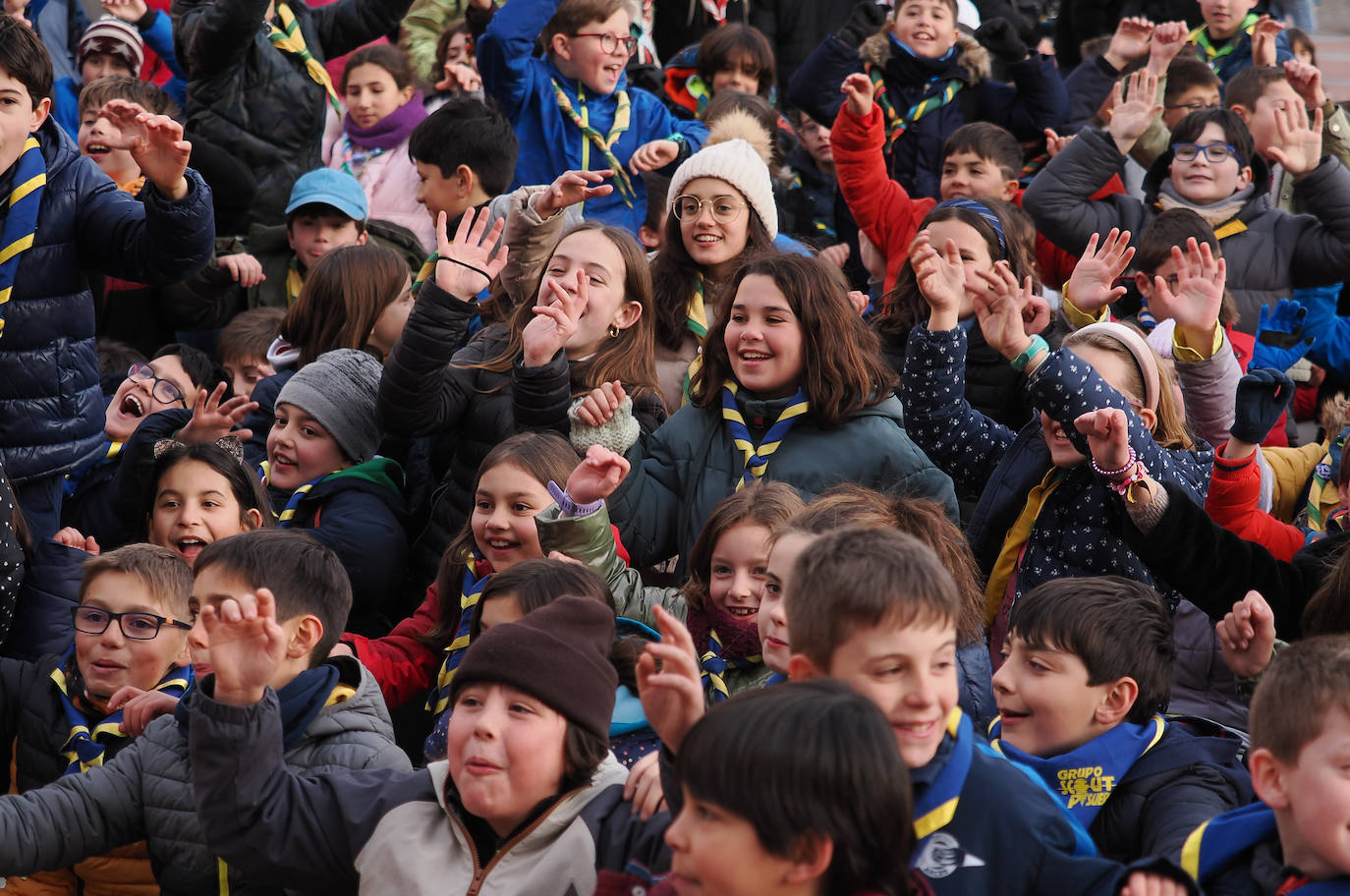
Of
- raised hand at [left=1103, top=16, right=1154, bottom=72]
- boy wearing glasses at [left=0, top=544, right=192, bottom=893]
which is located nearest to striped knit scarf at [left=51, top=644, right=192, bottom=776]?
boy wearing glasses at [left=0, top=544, right=192, bottom=893]

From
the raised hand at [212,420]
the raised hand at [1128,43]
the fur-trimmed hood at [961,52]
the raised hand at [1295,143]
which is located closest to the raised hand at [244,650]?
the raised hand at [212,420]

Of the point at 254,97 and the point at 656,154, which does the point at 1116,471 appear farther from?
the point at 254,97

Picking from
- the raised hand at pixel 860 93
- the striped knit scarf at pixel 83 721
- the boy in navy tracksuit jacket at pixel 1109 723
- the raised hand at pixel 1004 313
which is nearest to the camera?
the boy in navy tracksuit jacket at pixel 1109 723

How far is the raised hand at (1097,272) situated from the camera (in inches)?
199

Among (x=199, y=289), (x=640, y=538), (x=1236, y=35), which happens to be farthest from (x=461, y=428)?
(x=1236, y=35)

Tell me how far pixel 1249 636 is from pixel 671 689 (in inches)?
70.8

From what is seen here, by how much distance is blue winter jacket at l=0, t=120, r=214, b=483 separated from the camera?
4.72m

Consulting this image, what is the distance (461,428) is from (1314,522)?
2945mm

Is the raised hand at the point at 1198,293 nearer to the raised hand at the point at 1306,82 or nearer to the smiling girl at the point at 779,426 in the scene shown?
the smiling girl at the point at 779,426

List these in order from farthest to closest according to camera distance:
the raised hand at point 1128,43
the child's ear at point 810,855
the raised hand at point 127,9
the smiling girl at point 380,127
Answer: the raised hand at point 1128,43 < the raised hand at point 127,9 < the smiling girl at point 380,127 < the child's ear at point 810,855

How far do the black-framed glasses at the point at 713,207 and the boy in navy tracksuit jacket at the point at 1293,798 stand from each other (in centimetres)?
336

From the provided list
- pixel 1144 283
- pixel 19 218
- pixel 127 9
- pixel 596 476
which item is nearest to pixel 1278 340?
pixel 1144 283

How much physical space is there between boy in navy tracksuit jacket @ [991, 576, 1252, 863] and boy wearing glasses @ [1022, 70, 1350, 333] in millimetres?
3363

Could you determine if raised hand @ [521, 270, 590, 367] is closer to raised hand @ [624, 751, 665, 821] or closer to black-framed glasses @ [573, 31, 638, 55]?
raised hand @ [624, 751, 665, 821]
